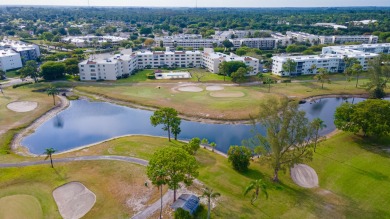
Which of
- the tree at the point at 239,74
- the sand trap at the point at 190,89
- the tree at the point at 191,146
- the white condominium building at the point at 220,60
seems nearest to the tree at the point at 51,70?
the sand trap at the point at 190,89

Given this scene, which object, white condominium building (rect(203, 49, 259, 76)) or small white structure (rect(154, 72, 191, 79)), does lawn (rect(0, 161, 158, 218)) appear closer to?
small white structure (rect(154, 72, 191, 79))

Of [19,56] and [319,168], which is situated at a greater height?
[19,56]

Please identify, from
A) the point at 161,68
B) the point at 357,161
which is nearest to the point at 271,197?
the point at 357,161

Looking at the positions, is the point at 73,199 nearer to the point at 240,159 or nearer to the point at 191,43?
the point at 240,159

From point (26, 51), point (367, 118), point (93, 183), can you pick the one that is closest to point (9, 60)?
point (26, 51)

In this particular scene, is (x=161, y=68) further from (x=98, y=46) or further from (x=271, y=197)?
(x=271, y=197)

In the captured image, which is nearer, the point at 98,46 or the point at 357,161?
the point at 357,161

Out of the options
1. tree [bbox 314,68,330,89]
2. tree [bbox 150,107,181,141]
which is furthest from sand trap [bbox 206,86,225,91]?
tree [bbox 150,107,181,141]
